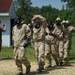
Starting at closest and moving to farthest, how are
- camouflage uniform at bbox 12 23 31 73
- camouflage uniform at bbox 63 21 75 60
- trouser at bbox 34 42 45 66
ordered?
camouflage uniform at bbox 12 23 31 73 < trouser at bbox 34 42 45 66 < camouflage uniform at bbox 63 21 75 60

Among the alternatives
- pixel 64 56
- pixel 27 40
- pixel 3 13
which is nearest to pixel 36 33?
pixel 27 40

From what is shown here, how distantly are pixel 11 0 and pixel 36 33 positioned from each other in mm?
17999

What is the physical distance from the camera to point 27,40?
10.9 metres

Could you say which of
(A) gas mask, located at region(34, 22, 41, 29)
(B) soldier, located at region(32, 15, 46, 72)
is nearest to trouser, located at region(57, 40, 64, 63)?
(B) soldier, located at region(32, 15, 46, 72)

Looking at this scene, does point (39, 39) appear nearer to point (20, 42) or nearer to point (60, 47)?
point (20, 42)

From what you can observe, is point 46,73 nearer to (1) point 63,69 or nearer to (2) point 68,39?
(1) point 63,69

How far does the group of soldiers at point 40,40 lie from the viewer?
36.0 ft

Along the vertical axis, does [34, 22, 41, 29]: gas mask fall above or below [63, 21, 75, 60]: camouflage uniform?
above

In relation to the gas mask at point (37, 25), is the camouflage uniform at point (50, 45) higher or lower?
lower

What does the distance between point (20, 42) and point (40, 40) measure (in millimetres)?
1088

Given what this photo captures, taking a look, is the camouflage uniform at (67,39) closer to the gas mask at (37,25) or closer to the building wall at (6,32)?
the gas mask at (37,25)

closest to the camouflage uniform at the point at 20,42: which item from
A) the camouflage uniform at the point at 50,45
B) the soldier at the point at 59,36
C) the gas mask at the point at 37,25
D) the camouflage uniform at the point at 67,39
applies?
the gas mask at the point at 37,25

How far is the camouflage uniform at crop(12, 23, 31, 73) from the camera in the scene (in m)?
10.8

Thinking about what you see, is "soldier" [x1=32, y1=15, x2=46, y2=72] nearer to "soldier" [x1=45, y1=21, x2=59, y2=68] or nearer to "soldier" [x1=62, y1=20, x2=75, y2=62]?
"soldier" [x1=45, y1=21, x2=59, y2=68]
